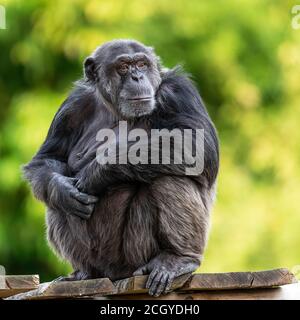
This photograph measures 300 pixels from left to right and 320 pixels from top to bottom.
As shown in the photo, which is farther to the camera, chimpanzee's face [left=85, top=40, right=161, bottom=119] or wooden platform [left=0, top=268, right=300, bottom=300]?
chimpanzee's face [left=85, top=40, right=161, bottom=119]

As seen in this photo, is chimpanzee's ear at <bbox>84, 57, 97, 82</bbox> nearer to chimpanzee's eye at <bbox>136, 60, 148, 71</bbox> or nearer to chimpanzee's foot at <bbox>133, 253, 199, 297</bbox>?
chimpanzee's eye at <bbox>136, 60, 148, 71</bbox>

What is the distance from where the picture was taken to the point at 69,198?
6023 mm

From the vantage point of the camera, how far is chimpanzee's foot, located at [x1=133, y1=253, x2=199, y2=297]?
18.2ft

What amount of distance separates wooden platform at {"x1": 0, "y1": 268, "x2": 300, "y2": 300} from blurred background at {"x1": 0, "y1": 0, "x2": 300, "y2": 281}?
254 inches

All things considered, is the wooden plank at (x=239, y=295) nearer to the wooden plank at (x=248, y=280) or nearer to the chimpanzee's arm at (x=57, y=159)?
the wooden plank at (x=248, y=280)

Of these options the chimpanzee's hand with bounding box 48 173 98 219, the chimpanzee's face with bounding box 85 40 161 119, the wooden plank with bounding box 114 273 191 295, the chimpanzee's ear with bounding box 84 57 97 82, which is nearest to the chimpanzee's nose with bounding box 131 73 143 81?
the chimpanzee's face with bounding box 85 40 161 119

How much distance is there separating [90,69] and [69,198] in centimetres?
110

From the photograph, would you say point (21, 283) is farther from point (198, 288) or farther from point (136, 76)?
point (136, 76)

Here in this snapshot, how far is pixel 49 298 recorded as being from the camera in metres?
5.58

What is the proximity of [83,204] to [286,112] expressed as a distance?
7.91 metres

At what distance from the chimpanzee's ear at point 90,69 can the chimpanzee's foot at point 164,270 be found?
154cm
